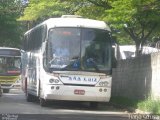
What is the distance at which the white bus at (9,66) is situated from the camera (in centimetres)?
3306

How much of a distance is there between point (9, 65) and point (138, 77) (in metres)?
10.7

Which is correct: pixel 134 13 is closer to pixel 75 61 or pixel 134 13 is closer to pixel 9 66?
pixel 75 61

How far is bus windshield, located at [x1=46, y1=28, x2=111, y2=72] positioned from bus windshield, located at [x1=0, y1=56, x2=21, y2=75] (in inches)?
→ 467

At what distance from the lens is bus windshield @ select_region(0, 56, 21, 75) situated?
33.1m

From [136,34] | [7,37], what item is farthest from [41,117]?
[7,37]

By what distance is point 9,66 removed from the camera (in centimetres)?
3344

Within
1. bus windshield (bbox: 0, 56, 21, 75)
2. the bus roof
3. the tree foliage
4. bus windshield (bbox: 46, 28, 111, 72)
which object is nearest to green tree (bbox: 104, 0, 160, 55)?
the tree foliage

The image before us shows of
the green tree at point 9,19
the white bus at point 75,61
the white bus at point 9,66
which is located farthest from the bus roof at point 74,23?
the green tree at point 9,19

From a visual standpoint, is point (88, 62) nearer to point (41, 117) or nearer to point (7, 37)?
point (41, 117)

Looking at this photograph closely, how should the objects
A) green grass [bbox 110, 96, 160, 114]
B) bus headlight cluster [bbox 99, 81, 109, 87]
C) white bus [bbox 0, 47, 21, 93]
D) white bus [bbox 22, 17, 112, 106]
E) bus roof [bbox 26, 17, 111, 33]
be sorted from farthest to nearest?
white bus [bbox 0, 47, 21, 93] < bus roof [bbox 26, 17, 111, 33] < bus headlight cluster [bbox 99, 81, 109, 87] < white bus [bbox 22, 17, 112, 106] < green grass [bbox 110, 96, 160, 114]

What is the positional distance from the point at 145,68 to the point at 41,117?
8352mm

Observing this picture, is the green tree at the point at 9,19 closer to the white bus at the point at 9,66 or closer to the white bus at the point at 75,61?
the white bus at the point at 9,66

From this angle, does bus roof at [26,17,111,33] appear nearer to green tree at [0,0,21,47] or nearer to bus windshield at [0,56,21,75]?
bus windshield at [0,56,21,75]

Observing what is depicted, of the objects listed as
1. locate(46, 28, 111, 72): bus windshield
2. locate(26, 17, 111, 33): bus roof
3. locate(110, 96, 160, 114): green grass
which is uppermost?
locate(26, 17, 111, 33): bus roof
